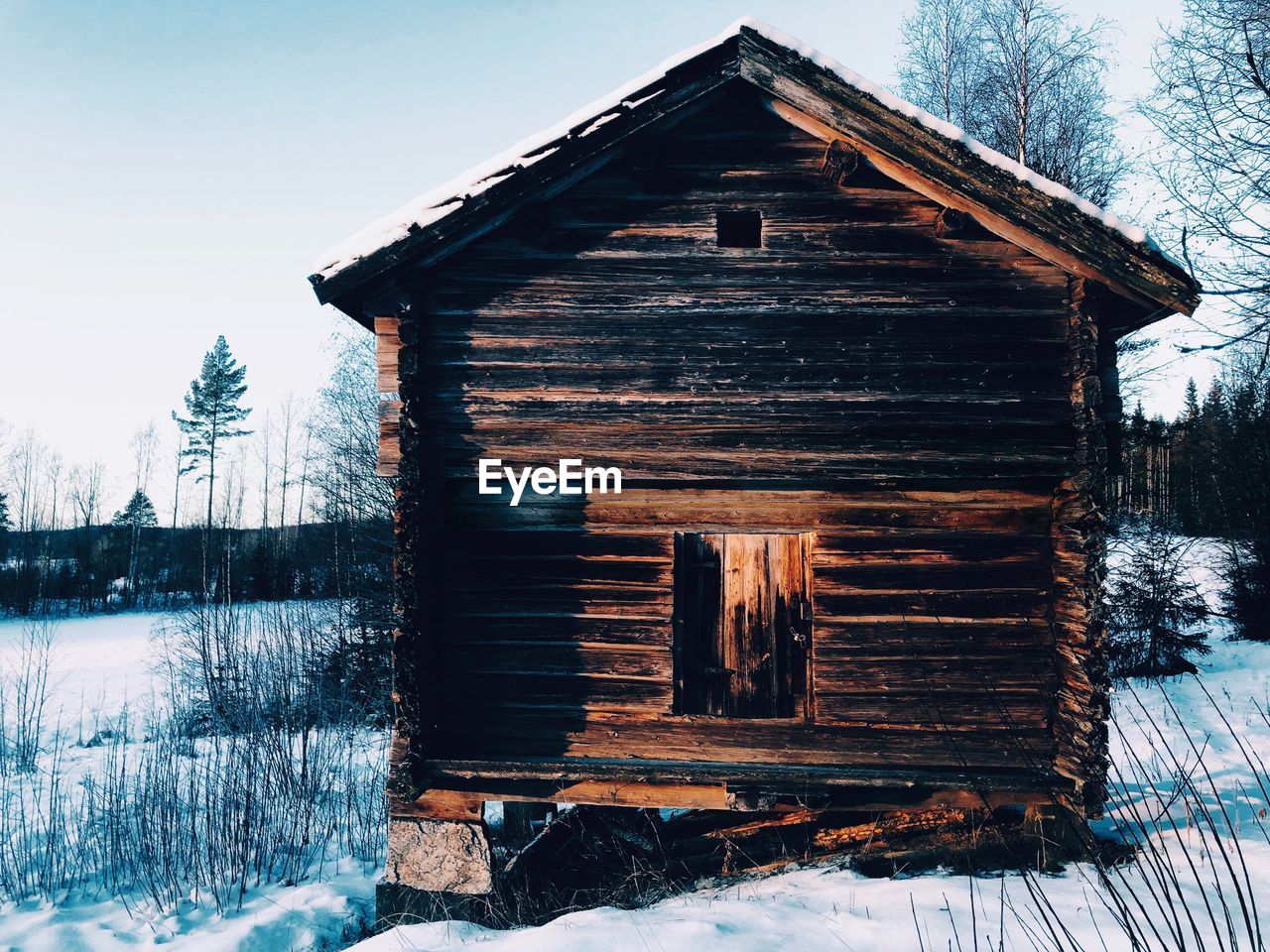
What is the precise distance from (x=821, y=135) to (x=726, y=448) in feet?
8.88

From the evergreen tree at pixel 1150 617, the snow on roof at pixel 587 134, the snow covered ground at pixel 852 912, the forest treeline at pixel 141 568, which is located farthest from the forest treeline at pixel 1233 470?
the forest treeline at pixel 141 568

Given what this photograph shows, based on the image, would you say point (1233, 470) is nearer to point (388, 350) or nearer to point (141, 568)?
point (388, 350)

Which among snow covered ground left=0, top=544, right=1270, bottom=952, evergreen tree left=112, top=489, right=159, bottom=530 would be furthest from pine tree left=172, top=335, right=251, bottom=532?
snow covered ground left=0, top=544, right=1270, bottom=952

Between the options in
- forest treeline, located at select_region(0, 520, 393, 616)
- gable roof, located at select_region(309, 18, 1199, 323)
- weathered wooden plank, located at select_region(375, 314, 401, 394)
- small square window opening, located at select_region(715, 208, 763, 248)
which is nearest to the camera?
gable roof, located at select_region(309, 18, 1199, 323)

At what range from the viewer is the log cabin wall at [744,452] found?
A: 5.91m

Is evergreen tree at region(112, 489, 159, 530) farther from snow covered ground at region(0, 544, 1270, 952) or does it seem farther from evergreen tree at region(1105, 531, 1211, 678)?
evergreen tree at region(1105, 531, 1211, 678)

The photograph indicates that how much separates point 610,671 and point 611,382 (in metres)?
2.38

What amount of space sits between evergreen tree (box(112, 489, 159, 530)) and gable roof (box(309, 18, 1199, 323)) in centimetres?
4390

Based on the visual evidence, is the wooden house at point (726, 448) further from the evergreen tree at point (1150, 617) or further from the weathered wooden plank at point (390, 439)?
the evergreen tree at point (1150, 617)

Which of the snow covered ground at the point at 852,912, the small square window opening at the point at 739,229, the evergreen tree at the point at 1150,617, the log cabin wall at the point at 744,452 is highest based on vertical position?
the small square window opening at the point at 739,229

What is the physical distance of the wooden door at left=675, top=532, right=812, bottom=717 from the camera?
19.8 feet

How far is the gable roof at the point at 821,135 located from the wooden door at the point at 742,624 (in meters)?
3.03

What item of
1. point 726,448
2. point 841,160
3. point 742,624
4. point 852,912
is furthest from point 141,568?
point 852,912

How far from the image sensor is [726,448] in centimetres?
598
